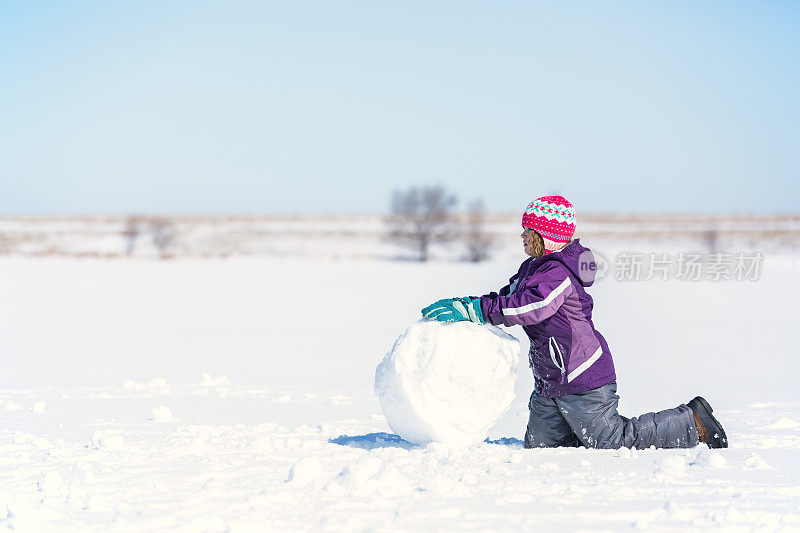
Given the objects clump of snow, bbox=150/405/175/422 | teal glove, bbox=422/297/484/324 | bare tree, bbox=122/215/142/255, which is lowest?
bare tree, bbox=122/215/142/255

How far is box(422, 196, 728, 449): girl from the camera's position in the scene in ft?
12.2

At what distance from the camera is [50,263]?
24547 mm

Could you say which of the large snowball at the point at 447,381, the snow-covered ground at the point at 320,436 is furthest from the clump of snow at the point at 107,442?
the large snowball at the point at 447,381

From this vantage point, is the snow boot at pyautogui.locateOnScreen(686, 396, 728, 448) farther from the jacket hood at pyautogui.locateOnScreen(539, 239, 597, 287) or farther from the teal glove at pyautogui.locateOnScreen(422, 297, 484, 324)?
the teal glove at pyautogui.locateOnScreen(422, 297, 484, 324)

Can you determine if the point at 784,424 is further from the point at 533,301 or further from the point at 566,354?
the point at 533,301

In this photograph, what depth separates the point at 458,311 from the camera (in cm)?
376

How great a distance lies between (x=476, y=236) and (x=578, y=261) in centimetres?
2908

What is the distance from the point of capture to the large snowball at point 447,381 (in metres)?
3.67

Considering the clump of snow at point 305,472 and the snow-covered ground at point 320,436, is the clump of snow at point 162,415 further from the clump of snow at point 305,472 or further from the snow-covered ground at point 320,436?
the clump of snow at point 305,472

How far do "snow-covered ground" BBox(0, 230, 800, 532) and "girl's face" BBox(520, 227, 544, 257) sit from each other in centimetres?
101

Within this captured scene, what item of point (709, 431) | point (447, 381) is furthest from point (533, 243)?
point (709, 431)

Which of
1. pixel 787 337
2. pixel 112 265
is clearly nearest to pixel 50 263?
pixel 112 265

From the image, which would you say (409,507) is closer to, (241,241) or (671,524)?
(671,524)

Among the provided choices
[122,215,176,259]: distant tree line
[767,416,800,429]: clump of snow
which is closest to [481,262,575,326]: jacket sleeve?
[767,416,800,429]: clump of snow
